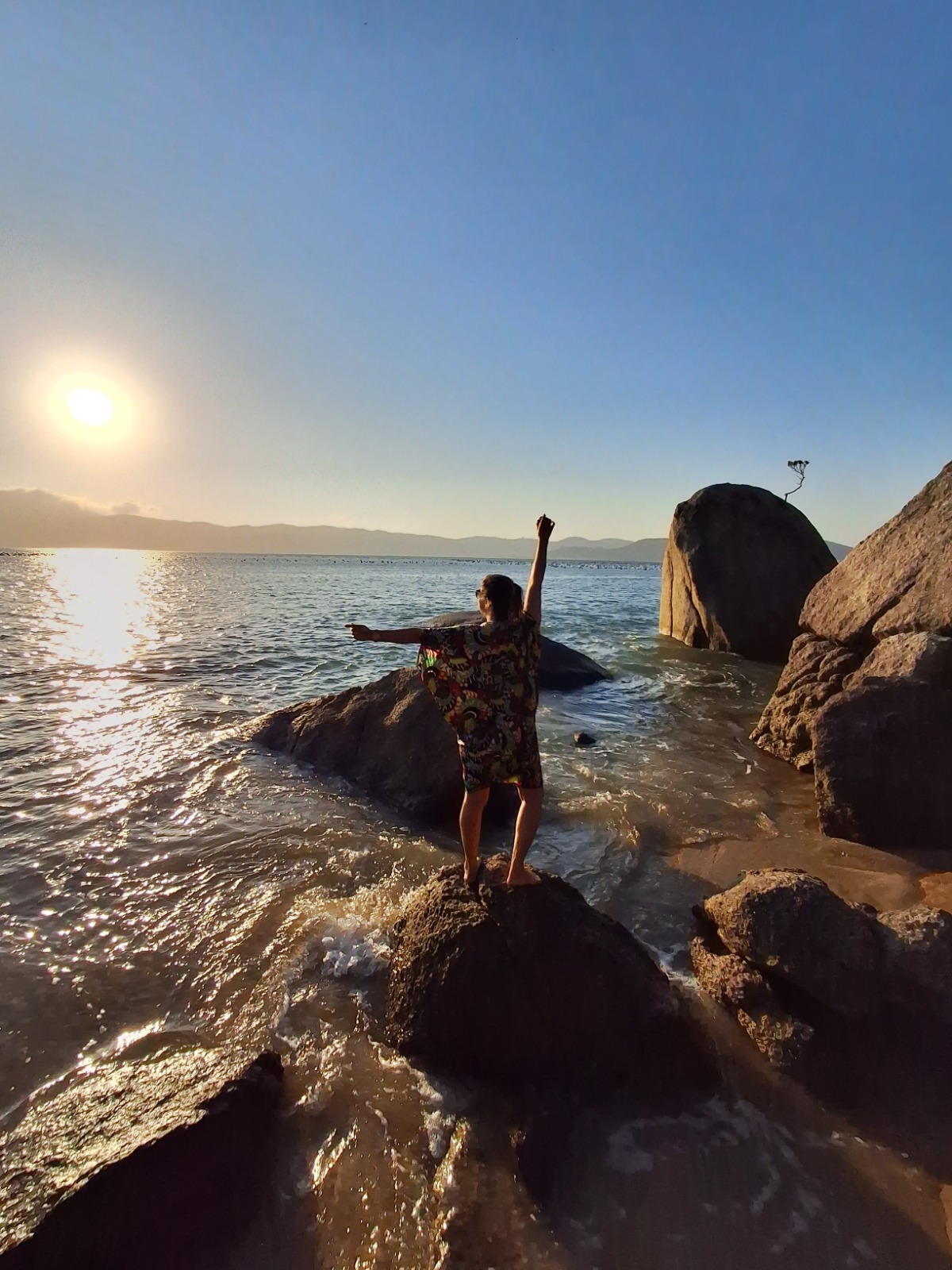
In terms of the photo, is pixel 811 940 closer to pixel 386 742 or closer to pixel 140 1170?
pixel 140 1170

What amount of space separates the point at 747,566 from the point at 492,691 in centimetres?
1449

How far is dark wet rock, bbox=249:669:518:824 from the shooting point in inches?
282

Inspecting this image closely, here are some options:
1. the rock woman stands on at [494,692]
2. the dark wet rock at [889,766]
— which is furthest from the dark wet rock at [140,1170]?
the dark wet rock at [889,766]

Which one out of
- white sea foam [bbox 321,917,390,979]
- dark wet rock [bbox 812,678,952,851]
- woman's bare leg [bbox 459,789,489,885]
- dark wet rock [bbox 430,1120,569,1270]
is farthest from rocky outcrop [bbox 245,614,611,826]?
dark wet rock [bbox 430,1120,569,1270]

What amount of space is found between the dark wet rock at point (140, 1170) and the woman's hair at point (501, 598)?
2.75 meters

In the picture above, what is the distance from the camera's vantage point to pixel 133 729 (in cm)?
971

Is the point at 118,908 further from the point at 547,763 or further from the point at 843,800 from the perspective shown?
the point at 843,800

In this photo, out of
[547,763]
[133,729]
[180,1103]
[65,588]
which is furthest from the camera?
[65,588]

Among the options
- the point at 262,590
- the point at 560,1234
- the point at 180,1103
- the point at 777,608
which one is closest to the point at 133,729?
the point at 180,1103

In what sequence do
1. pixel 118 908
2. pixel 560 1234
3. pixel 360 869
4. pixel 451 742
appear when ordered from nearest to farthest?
pixel 560 1234, pixel 118 908, pixel 360 869, pixel 451 742

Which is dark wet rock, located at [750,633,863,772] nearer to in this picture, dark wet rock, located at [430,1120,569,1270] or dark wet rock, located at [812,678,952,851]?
dark wet rock, located at [812,678,952,851]

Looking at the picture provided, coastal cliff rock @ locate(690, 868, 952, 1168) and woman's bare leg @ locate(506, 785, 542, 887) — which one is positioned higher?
woman's bare leg @ locate(506, 785, 542, 887)

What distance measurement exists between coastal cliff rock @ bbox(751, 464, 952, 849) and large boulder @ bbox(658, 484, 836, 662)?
629 cm

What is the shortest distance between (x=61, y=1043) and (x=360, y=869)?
8.24 ft
